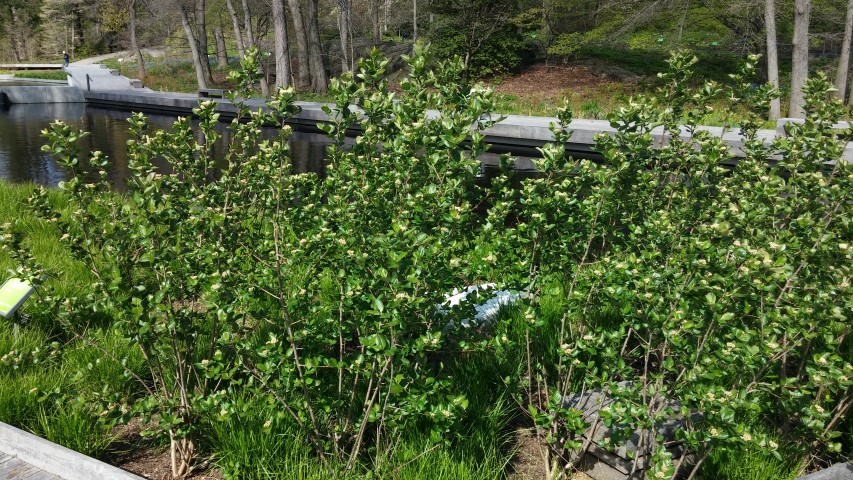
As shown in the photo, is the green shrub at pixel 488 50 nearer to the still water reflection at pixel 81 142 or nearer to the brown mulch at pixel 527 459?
the still water reflection at pixel 81 142

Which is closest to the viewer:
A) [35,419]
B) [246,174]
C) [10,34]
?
[35,419]

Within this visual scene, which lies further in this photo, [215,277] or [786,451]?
[786,451]

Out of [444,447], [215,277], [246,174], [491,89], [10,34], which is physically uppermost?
[10,34]

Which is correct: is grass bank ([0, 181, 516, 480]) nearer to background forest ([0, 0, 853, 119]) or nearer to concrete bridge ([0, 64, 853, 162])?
concrete bridge ([0, 64, 853, 162])

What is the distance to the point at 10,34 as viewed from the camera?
58719mm

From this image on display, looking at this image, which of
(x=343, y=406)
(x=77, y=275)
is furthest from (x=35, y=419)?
(x=77, y=275)

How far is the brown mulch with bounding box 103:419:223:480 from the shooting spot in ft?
11.3

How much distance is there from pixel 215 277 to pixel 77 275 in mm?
3441

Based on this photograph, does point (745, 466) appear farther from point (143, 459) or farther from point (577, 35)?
point (577, 35)

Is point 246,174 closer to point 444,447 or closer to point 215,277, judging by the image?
point 215,277

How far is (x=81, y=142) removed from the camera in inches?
677

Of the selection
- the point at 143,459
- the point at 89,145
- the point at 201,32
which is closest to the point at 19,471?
the point at 143,459

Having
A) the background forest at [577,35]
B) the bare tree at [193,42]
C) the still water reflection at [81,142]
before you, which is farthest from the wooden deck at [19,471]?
the bare tree at [193,42]

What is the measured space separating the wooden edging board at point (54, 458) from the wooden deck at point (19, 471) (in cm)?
2
